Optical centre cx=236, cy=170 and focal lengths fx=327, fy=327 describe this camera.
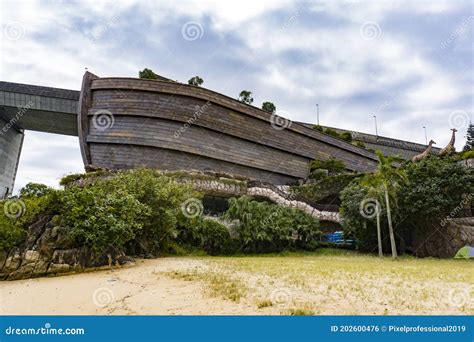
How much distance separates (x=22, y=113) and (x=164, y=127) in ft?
51.0

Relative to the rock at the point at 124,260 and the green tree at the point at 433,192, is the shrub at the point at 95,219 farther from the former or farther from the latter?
the green tree at the point at 433,192

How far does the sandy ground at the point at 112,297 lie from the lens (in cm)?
577

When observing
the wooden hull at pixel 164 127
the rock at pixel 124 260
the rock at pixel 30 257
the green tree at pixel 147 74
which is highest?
the green tree at pixel 147 74

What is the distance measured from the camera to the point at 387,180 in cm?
2230

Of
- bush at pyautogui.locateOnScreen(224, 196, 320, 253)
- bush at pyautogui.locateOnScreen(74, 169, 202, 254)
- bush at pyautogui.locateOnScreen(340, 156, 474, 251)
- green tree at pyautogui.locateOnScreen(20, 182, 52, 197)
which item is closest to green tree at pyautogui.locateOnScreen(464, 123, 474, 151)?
bush at pyautogui.locateOnScreen(340, 156, 474, 251)

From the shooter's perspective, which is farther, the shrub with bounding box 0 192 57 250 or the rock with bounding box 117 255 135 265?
the rock with bounding box 117 255 135 265

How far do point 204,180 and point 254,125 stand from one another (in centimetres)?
1299

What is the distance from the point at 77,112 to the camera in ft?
113

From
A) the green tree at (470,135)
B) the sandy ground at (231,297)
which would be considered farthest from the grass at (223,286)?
the green tree at (470,135)

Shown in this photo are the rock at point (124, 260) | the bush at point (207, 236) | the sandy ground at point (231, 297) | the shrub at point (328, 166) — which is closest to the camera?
the sandy ground at point (231, 297)

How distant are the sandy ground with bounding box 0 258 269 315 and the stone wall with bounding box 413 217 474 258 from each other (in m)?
22.1

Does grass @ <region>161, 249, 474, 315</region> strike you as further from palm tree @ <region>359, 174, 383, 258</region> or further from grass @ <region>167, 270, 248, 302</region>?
palm tree @ <region>359, 174, 383, 258</region>

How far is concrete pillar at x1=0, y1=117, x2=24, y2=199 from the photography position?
116 ft
